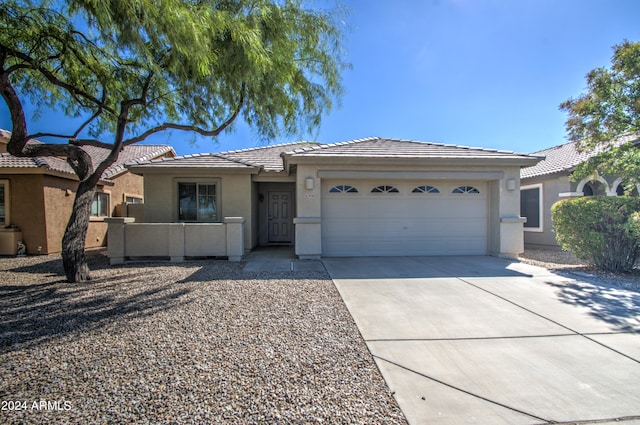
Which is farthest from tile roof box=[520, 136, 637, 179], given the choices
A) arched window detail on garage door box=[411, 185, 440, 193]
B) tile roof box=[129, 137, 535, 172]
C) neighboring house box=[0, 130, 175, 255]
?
neighboring house box=[0, 130, 175, 255]

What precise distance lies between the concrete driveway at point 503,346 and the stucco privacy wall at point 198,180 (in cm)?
555

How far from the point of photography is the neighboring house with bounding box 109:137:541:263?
9398 mm

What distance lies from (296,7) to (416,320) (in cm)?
646

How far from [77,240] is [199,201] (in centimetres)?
438

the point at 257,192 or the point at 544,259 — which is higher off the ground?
the point at 257,192

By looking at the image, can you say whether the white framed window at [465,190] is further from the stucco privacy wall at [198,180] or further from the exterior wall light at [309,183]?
the stucco privacy wall at [198,180]

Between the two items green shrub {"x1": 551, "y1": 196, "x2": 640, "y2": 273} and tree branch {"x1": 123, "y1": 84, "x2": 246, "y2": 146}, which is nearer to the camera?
green shrub {"x1": 551, "y1": 196, "x2": 640, "y2": 273}

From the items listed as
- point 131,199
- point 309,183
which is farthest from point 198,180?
point 131,199

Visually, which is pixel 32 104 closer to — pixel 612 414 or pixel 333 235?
pixel 333 235

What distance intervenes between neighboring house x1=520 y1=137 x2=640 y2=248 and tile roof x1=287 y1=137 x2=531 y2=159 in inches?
126

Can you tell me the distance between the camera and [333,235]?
9.96 metres

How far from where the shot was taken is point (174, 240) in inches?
368

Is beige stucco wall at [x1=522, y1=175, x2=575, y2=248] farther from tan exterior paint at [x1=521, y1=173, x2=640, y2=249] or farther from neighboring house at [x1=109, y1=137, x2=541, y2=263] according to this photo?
neighboring house at [x1=109, y1=137, x2=541, y2=263]

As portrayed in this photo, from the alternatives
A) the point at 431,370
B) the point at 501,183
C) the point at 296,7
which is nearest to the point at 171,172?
the point at 296,7
